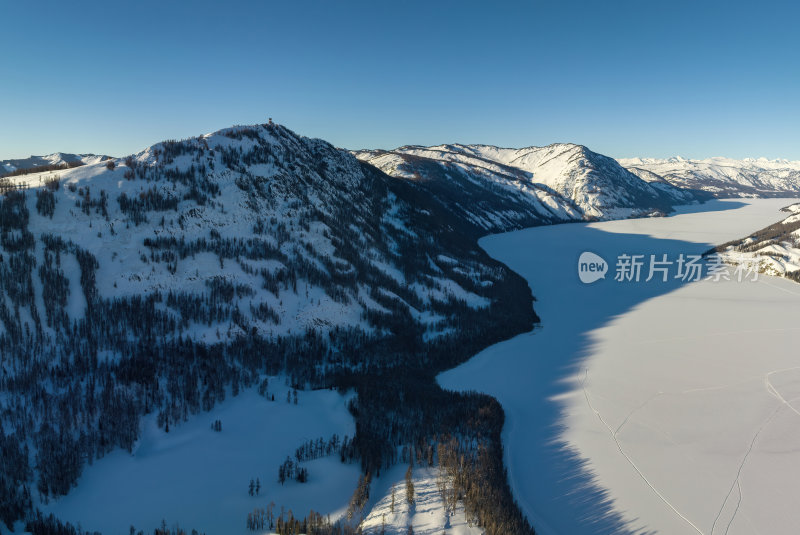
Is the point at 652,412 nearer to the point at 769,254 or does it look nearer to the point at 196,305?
the point at 196,305

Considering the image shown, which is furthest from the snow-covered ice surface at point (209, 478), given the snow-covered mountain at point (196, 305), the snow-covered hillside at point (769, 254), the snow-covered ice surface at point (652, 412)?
the snow-covered hillside at point (769, 254)

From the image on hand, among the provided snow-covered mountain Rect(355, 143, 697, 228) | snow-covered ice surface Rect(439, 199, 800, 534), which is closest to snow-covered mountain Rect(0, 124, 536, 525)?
snow-covered ice surface Rect(439, 199, 800, 534)

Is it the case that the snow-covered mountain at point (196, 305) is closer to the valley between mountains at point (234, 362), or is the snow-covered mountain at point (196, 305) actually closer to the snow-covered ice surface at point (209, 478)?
the valley between mountains at point (234, 362)

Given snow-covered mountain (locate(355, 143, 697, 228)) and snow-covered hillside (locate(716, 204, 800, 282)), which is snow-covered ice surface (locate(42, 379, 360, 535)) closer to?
snow-covered hillside (locate(716, 204, 800, 282))

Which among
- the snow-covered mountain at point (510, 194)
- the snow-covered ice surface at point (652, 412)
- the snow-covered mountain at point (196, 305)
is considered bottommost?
the snow-covered ice surface at point (652, 412)

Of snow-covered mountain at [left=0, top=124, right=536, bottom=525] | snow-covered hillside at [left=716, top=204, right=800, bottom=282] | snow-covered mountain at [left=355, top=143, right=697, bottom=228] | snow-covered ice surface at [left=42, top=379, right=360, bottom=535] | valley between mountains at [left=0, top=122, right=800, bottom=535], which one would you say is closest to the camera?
snow-covered ice surface at [left=42, top=379, right=360, bottom=535]

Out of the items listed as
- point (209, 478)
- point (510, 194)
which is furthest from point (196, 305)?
point (510, 194)
